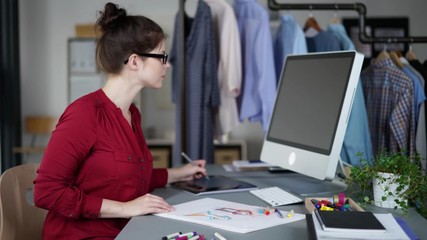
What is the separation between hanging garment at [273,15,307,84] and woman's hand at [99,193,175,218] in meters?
1.62

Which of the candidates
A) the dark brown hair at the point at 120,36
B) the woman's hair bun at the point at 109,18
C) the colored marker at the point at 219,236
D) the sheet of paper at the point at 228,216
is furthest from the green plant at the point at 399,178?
the woman's hair bun at the point at 109,18

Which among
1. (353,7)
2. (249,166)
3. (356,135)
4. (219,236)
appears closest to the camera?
(219,236)

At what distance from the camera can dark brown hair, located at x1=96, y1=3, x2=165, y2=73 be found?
4.89ft

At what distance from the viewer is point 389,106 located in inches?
104

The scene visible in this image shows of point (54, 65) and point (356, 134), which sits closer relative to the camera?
point (356, 134)

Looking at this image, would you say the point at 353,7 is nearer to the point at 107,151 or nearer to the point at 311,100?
the point at 311,100

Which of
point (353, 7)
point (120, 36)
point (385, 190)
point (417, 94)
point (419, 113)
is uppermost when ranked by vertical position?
point (353, 7)

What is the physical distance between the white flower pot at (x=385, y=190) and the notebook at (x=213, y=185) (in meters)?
0.43

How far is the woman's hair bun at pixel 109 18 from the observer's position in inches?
58.6

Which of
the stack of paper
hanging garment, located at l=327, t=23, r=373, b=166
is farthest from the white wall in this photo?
the stack of paper

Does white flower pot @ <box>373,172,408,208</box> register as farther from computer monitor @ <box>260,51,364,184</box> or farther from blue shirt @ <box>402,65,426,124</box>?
blue shirt @ <box>402,65,426,124</box>

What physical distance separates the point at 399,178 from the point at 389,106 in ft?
4.77

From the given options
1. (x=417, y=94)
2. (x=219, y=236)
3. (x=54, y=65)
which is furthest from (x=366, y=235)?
(x=54, y=65)

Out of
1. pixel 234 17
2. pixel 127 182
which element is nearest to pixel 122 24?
pixel 127 182
